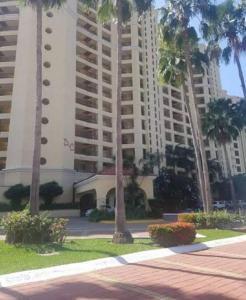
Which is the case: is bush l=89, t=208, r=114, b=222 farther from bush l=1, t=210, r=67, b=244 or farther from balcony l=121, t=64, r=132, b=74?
balcony l=121, t=64, r=132, b=74

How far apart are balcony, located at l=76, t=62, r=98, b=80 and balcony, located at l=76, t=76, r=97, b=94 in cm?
168

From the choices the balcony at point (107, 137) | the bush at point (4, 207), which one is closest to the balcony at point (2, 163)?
the bush at point (4, 207)

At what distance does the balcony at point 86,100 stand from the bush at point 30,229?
47.0m

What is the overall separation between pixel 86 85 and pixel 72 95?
24.9ft

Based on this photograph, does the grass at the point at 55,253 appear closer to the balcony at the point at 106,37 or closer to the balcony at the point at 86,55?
the balcony at the point at 86,55

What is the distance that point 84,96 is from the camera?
64.2 meters

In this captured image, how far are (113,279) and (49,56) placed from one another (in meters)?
51.9

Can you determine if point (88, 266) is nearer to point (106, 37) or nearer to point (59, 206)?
point (59, 206)

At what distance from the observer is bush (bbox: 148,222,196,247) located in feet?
56.6

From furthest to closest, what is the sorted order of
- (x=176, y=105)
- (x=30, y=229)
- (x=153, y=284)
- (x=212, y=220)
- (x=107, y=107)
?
(x=176, y=105) → (x=107, y=107) → (x=212, y=220) → (x=30, y=229) → (x=153, y=284)

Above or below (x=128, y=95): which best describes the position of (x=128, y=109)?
below

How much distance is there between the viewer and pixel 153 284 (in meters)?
9.88

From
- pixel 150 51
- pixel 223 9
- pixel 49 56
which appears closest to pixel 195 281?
pixel 223 9

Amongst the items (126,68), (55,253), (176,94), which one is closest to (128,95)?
(126,68)
